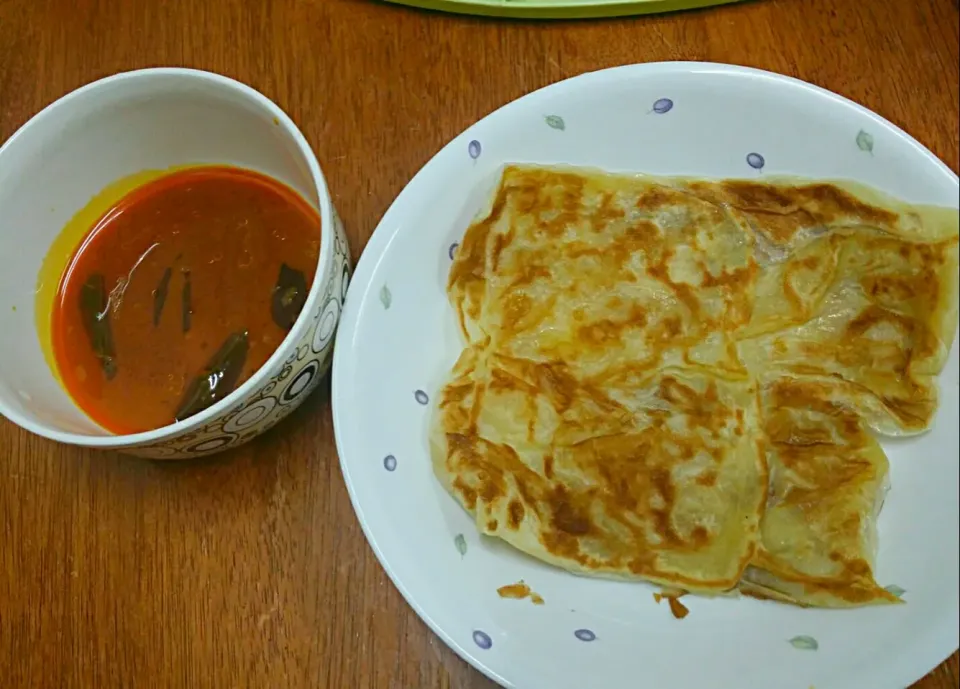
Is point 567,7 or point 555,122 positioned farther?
point 567,7

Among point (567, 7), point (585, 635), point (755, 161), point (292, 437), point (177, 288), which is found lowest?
point (585, 635)

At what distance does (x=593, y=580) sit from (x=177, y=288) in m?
0.66

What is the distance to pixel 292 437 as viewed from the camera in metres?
1.04

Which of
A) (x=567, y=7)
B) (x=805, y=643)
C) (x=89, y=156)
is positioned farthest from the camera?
(x=567, y=7)

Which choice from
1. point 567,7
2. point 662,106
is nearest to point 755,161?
point 662,106

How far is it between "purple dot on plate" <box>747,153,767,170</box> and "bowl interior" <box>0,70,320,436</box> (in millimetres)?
576

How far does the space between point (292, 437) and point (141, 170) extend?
426mm

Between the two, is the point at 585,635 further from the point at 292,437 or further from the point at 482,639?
the point at 292,437

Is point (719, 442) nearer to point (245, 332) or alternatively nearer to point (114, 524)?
point (245, 332)

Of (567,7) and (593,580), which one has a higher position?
(567,7)

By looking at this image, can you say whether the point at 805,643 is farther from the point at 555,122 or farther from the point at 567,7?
the point at 567,7

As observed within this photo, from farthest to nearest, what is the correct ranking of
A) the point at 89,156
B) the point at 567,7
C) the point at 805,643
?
the point at 567,7
the point at 89,156
the point at 805,643

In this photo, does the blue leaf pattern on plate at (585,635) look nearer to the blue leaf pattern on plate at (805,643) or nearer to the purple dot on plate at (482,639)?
the purple dot on plate at (482,639)

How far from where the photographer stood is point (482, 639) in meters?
0.88
